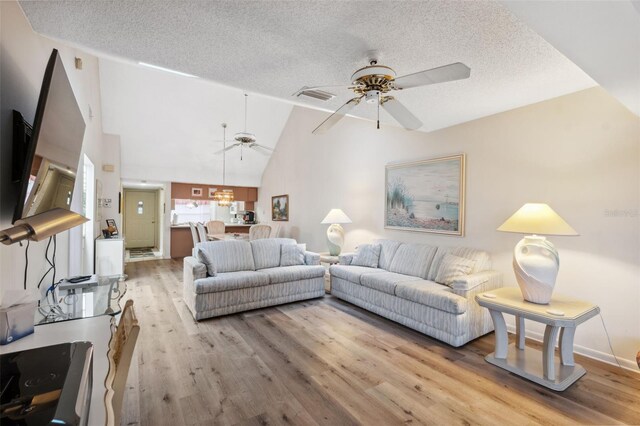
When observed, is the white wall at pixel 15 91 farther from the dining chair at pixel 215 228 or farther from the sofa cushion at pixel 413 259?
the dining chair at pixel 215 228

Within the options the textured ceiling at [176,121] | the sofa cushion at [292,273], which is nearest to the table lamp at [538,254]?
the sofa cushion at [292,273]

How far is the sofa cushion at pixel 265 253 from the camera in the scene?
4430mm

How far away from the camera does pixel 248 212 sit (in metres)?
9.34

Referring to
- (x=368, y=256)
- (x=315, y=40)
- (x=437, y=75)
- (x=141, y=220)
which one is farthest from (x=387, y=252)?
(x=141, y=220)

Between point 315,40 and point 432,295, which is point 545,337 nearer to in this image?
point 432,295

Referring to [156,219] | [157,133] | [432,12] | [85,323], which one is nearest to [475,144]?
[432,12]

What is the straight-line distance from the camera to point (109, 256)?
202 inches

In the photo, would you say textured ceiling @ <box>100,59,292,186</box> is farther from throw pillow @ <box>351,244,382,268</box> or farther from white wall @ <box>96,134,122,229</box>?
throw pillow @ <box>351,244,382,268</box>

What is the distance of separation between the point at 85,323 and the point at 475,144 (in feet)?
13.1

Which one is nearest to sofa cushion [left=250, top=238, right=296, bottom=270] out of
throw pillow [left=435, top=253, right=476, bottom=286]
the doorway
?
throw pillow [left=435, top=253, right=476, bottom=286]

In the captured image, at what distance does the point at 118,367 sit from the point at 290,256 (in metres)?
3.67

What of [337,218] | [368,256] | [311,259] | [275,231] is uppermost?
[337,218]

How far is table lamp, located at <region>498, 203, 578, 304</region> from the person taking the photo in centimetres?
248

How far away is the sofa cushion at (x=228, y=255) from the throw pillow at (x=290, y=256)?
491 millimetres
